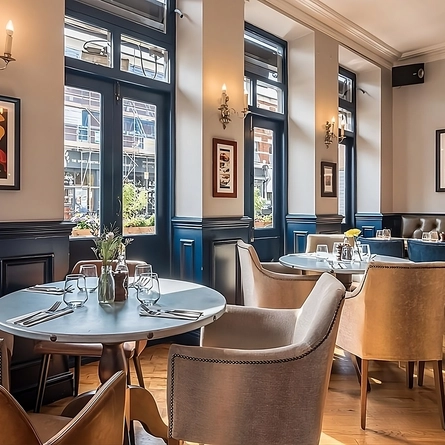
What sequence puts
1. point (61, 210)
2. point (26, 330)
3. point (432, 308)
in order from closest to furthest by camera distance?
point (26, 330)
point (432, 308)
point (61, 210)

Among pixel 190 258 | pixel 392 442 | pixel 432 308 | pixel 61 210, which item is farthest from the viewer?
pixel 190 258

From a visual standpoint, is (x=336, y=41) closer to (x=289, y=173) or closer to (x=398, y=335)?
(x=289, y=173)

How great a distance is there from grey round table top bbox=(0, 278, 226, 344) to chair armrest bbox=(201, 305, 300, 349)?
170 millimetres

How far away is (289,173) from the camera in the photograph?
17.2ft

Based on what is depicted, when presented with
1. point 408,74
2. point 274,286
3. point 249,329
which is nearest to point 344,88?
point 408,74

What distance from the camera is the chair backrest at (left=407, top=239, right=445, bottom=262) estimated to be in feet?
11.7

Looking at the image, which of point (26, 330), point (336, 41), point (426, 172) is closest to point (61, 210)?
point (26, 330)

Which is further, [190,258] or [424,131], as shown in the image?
[424,131]

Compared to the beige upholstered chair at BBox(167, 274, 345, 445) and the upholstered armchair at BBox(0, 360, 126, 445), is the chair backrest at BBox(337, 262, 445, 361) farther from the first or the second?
the upholstered armchair at BBox(0, 360, 126, 445)

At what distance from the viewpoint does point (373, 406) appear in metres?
2.56

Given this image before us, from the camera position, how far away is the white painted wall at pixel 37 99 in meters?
2.46

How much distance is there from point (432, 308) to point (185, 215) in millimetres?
2104

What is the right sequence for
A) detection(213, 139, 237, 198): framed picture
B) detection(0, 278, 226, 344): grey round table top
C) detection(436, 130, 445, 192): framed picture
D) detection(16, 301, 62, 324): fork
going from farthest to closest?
detection(436, 130, 445, 192): framed picture
detection(213, 139, 237, 198): framed picture
detection(16, 301, 62, 324): fork
detection(0, 278, 226, 344): grey round table top

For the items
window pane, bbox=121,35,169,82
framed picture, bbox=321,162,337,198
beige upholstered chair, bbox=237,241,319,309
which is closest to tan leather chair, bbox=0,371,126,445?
beige upholstered chair, bbox=237,241,319,309
